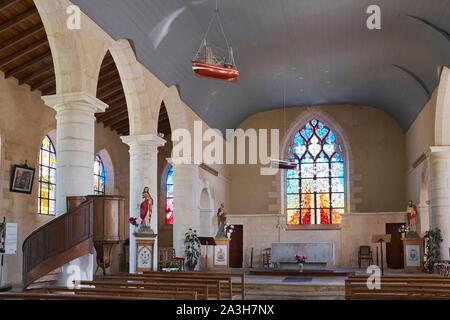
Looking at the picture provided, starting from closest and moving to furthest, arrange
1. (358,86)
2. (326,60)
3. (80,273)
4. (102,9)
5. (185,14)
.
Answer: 1. (80,273)
2. (102,9)
3. (185,14)
4. (326,60)
5. (358,86)

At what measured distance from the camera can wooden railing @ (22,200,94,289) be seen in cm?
789

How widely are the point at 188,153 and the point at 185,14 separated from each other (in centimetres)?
453

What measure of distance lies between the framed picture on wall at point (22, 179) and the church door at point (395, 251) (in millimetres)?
12067

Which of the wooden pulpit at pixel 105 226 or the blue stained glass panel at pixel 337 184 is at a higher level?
the blue stained glass panel at pixel 337 184

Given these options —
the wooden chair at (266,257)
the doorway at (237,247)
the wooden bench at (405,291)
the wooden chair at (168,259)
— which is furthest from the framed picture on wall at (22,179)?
the doorway at (237,247)

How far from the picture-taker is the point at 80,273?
8883 mm

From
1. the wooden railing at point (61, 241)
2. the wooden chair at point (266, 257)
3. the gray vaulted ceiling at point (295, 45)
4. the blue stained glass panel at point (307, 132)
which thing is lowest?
the wooden chair at point (266, 257)

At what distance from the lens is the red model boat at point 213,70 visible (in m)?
9.71

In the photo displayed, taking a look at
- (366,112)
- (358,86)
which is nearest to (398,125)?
(366,112)

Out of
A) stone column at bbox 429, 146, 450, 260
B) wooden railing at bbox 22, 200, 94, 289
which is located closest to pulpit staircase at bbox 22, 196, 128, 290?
wooden railing at bbox 22, 200, 94, 289

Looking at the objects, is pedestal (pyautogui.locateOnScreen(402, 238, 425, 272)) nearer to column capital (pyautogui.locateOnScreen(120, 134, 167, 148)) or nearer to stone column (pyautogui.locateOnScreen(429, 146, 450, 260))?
stone column (pyautogui.locateOnScreen(429, 146, 450, 260))

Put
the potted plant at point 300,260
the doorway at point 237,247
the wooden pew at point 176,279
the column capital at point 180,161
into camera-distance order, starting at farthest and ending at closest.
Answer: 1. the doorway at point 237,247
2. the potted plant at point 300,260
3. the column capital at point 180,161
4. the wooden pew at point 176,279

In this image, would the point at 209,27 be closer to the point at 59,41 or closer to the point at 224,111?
the point at 59,41

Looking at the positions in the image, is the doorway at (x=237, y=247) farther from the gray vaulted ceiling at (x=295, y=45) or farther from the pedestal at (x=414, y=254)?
the pedestal at (x=414, y=254)
